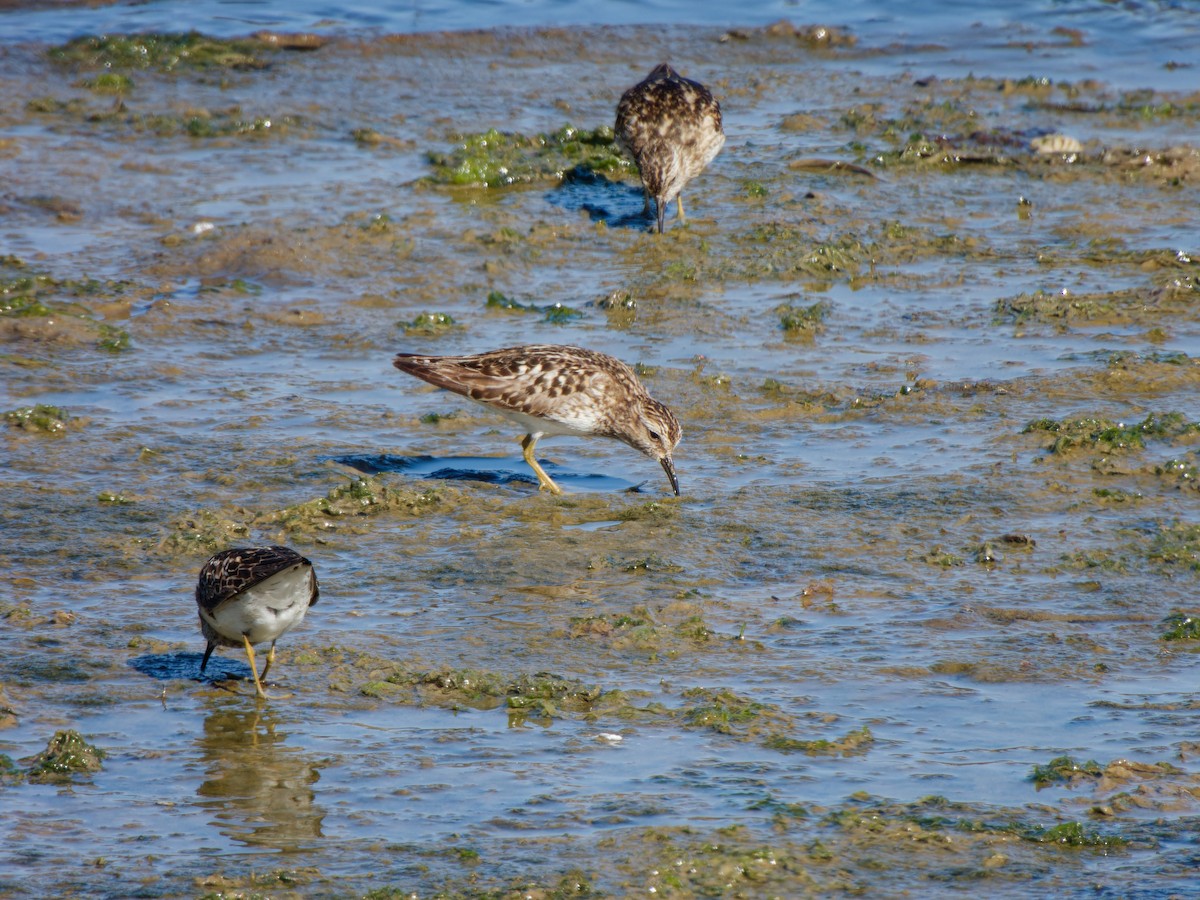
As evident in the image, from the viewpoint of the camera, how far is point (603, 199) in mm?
13703

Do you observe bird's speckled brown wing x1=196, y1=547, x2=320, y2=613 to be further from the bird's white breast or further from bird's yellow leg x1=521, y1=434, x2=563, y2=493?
bird's yellow leg x1=521, y1=434, x2=563, y2=493

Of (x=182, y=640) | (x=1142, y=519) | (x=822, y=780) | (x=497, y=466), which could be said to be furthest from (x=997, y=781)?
(x=497, y=466)

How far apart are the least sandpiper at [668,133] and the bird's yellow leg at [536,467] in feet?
13.6

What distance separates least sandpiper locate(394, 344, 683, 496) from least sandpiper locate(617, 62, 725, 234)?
4.12 meters

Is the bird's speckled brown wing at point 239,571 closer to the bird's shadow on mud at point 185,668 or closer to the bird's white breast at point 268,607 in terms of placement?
the bird's white breast at point 268,607

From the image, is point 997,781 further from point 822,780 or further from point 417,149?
point 417,149

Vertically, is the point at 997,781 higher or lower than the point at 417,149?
lower

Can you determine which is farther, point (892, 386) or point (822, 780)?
point (892, 386)

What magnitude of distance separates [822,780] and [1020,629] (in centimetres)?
163

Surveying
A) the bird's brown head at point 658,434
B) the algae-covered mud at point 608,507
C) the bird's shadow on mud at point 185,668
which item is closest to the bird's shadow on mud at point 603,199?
the algae-covered mud at point 608,507

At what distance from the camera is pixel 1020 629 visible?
22.2 ft

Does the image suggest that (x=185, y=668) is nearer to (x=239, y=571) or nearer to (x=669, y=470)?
(x=239, y=571)

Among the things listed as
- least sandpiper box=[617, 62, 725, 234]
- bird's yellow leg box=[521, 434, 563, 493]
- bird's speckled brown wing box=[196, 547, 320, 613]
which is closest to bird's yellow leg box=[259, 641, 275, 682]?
bird's speckled brown wing box=[196, 547, 320, 613]

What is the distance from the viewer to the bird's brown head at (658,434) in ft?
27.6
